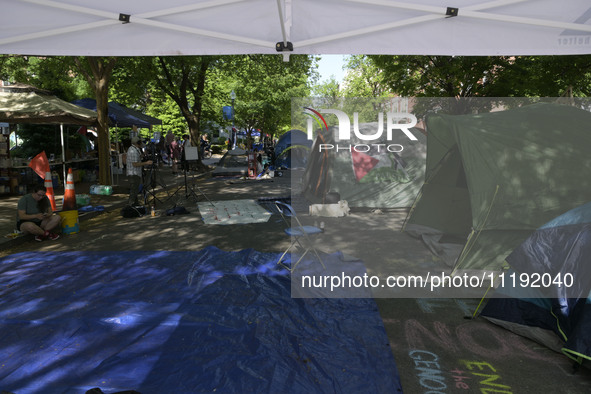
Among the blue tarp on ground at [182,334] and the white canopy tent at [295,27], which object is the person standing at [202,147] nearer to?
the blue tarp on ground at [182,334]

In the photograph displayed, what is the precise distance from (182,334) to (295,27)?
3066 millimetres

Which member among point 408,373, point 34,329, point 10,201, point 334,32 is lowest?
point 408,373

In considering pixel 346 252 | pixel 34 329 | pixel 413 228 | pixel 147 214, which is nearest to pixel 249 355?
pixel 34 329

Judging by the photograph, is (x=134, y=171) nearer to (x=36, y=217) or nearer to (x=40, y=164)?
(x=40, y=164)

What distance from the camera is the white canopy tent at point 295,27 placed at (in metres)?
2.68

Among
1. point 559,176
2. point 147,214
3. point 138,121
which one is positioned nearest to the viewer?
point 559,176

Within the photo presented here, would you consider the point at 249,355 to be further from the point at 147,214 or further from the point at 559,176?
the point at 147,214

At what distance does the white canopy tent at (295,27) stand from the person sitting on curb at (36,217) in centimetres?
605

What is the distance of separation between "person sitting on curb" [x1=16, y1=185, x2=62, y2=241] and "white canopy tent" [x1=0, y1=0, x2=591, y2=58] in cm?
605

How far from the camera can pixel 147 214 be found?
10500 mm

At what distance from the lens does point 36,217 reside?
791cm

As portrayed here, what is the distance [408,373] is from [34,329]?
366 centimetres

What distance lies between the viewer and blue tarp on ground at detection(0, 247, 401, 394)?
3422 millimetres

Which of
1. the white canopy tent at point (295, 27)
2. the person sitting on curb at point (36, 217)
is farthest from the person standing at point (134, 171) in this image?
the white canopy tent at point (295, 27)
